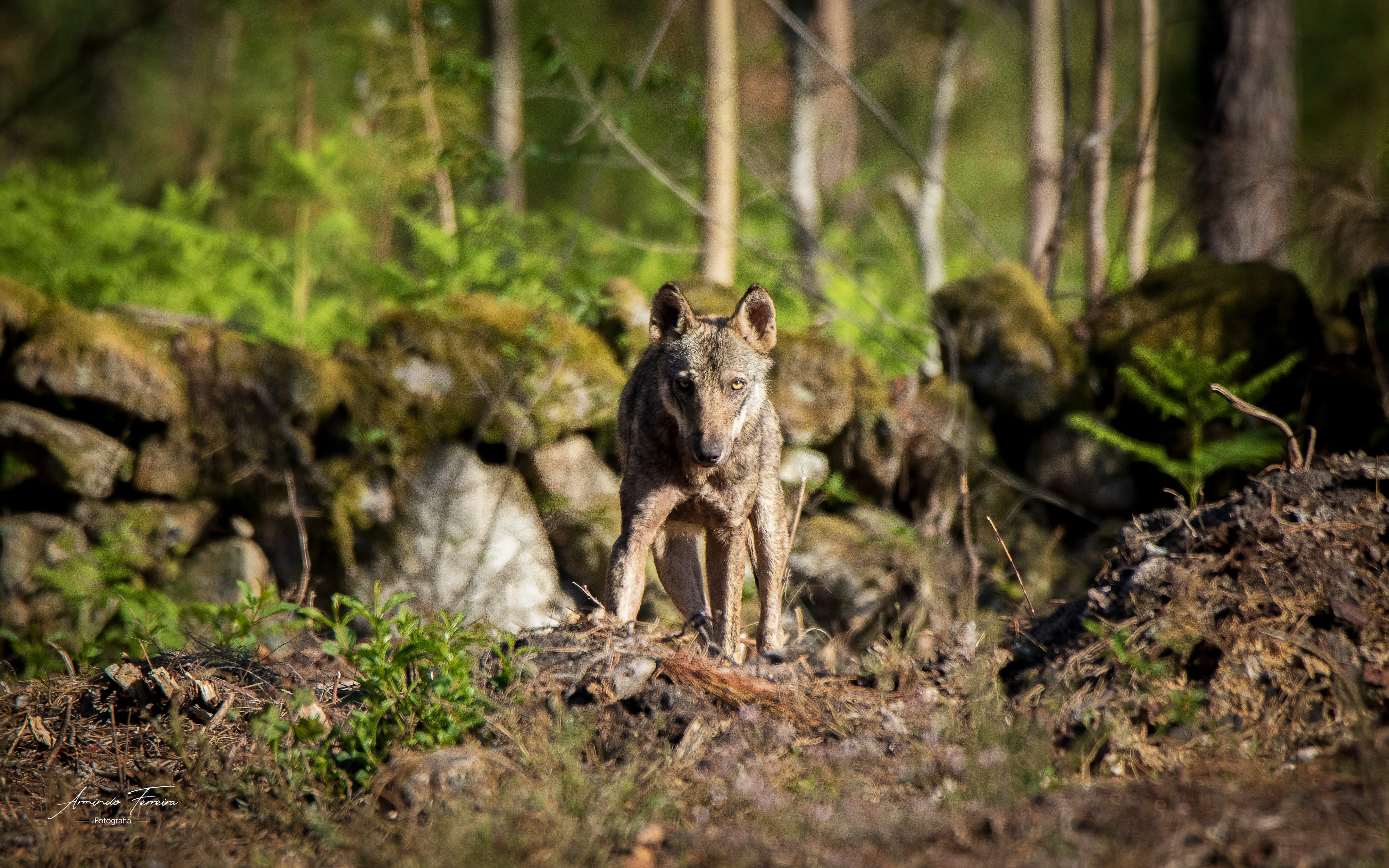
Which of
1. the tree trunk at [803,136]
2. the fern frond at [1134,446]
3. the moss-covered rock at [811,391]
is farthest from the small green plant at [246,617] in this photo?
the tree trunk at [803,136]

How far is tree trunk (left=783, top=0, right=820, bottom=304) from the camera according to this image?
1086 cm

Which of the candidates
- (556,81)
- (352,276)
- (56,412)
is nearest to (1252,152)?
(556,81)

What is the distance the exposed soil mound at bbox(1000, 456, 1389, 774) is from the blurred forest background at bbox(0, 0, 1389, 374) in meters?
4.51

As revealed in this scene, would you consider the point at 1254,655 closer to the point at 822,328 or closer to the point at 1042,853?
the point at 1042,853

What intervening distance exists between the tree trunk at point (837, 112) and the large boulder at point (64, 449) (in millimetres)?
8937

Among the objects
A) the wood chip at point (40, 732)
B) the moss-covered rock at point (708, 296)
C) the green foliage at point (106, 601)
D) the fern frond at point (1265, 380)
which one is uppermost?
the moss-covered rock at point (708, 296)

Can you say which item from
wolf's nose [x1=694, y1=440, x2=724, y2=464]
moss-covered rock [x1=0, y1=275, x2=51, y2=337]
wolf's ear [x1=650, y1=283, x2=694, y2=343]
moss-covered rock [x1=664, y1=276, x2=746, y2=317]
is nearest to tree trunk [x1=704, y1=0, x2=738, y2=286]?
moss-covered rock [x1=664, y1=276, x2=746, y2=317]

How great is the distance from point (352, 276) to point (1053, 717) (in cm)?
1005

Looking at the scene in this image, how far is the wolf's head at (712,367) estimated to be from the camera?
484 centimetres

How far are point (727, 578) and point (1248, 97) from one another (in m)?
8.72

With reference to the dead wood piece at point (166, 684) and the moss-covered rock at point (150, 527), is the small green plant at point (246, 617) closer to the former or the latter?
the dead wood piece at point (166, 684)

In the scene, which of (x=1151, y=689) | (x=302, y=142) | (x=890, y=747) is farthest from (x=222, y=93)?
(x=1151, y=689)

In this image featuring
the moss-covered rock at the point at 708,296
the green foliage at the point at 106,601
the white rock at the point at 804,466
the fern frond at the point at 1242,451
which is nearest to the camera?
the green foliage at the point at 106,601

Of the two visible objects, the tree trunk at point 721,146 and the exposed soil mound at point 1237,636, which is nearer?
the exposed soil mound at point 1237,636
